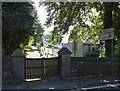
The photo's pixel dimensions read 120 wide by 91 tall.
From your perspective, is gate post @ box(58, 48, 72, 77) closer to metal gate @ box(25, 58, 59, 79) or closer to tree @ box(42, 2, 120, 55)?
metal gate @ box(25, 58, 59, 79)

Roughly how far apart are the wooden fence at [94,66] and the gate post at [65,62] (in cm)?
33

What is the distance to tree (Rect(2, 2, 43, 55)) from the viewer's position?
21.9 metres

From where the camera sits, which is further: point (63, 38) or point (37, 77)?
point (63, 38)

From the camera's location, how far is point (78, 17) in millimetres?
23281

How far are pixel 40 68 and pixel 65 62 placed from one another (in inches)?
64.0

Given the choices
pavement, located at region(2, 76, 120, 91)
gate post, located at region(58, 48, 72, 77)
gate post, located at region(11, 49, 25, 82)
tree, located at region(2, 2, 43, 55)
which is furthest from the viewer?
tree, located at region(2, 2, 43, 55)

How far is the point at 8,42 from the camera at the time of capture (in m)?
23.6

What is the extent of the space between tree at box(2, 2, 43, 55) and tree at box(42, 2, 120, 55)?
1.63 metres

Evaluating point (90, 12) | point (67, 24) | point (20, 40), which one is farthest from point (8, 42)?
point (90, 12)

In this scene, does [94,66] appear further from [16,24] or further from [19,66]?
[16,24]

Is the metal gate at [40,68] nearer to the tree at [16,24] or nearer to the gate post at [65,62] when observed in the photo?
the gate post at [65,62]

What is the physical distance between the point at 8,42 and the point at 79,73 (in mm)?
7860

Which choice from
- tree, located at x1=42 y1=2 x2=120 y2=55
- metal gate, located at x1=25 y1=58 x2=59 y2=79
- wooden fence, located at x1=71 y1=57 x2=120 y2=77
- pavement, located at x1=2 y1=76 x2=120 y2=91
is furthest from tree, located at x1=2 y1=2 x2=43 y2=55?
pavement, located at x1=2 y1=76 x2=120 y2=91

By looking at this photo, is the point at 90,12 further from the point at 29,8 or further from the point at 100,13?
the point at 29,8
